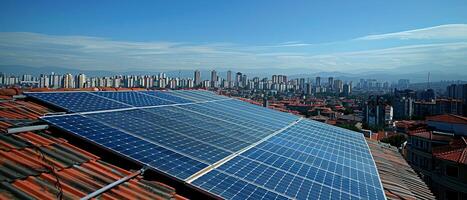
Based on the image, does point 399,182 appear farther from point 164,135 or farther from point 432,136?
point 432,136

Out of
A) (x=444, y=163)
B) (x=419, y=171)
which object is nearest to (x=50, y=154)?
(x=444, y=163)

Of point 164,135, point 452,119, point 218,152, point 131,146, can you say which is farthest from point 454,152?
→ point 131,146

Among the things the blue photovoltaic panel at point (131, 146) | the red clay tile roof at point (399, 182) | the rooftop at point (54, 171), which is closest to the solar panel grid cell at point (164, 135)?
the blue photovoltaic panel at point (131, 146)

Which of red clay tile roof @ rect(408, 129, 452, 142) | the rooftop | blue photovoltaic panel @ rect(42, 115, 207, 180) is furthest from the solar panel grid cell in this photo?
red clay tile roof @ rect(408, 129, 452, 142)

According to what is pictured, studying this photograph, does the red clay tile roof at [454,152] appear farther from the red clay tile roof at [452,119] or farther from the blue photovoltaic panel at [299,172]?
the blue photovoltaic panel at [299,172]

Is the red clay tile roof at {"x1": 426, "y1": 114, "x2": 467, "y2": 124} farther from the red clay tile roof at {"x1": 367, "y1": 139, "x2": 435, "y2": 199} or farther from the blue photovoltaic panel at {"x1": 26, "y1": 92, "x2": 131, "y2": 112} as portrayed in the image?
the blue photovoltaic panel at {"x1": 26, "y1": 92, "x2": 131, "y2": 112}
